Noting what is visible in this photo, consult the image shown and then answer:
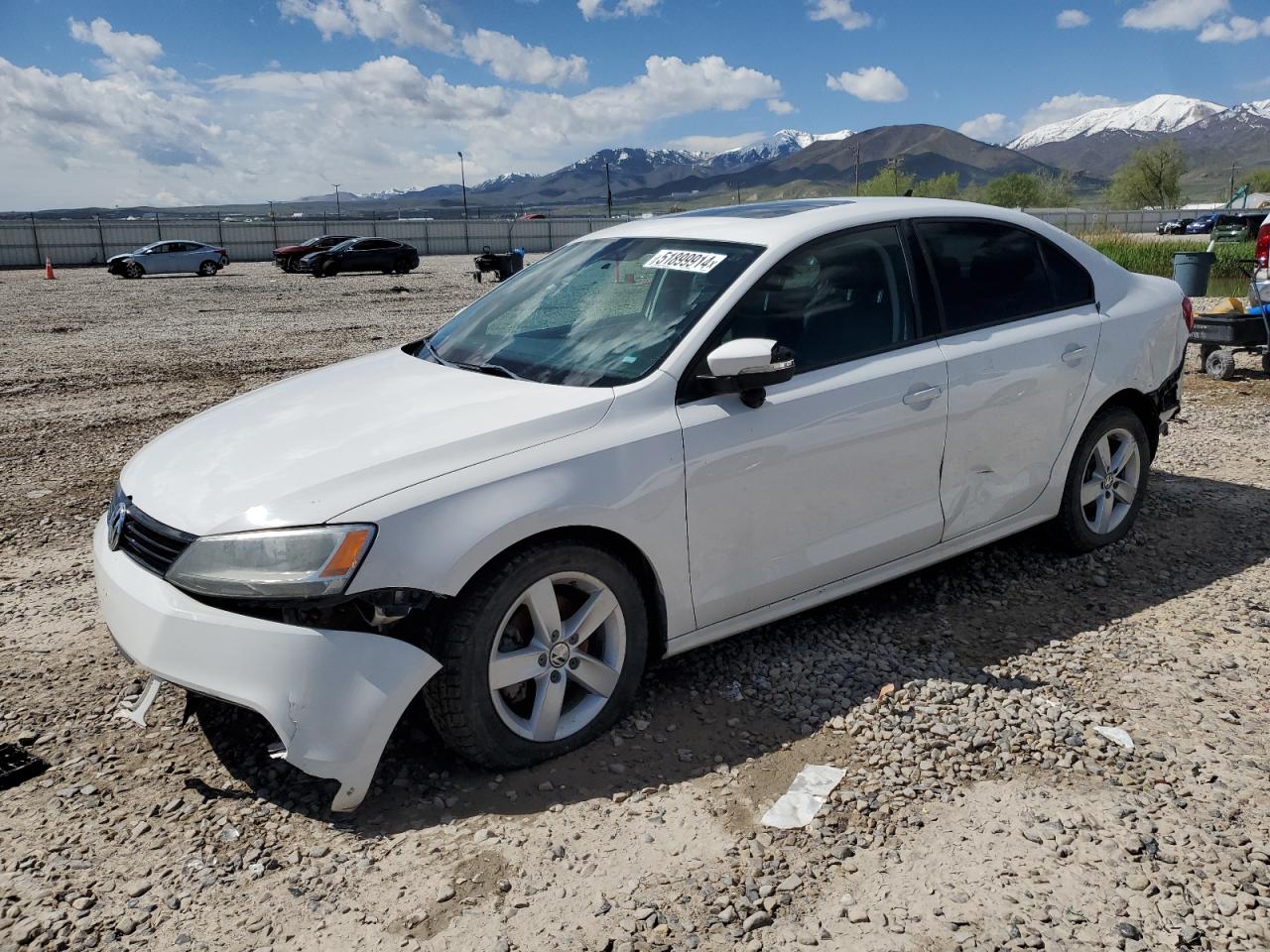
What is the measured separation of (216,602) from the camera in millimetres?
2877

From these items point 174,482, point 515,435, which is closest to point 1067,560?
point 515,435

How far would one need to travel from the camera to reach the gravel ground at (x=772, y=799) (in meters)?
2.61

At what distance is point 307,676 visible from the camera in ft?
9.10

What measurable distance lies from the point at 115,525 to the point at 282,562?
90cm

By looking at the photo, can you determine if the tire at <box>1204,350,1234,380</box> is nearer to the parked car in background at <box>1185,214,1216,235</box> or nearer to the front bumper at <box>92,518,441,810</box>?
the front bumper at <box>92,518,441,810</box>

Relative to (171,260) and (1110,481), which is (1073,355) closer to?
(1110,481)

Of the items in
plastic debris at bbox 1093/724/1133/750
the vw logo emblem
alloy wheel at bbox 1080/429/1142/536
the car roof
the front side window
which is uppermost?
the car roof

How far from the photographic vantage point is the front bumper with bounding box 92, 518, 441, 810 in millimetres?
2779

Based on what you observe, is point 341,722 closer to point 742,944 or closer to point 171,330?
point 742,944

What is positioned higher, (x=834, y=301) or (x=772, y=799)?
(x=834, y=301)

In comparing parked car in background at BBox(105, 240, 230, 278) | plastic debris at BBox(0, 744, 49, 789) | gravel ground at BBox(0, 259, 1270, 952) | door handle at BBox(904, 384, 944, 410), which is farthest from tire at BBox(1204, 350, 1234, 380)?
parked car in background at BBox(105, 240, 230, 278)

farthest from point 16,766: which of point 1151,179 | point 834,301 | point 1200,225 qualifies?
point 1151,179

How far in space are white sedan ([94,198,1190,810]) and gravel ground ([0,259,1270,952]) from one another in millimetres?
282

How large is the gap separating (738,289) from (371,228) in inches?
2147
